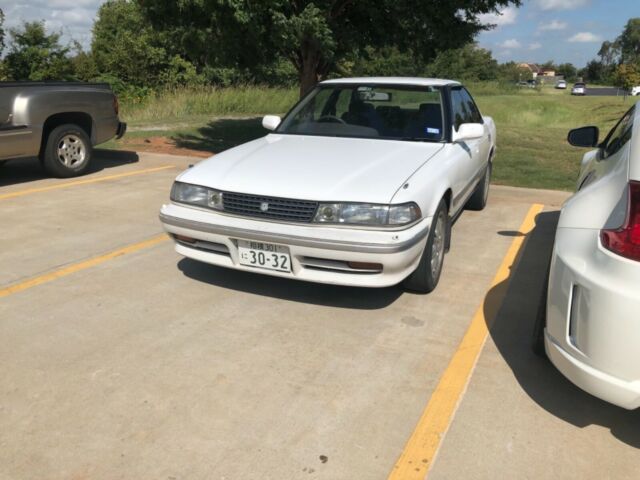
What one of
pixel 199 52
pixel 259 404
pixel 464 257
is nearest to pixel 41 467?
pixel 259 404

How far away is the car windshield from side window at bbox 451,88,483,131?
218mm

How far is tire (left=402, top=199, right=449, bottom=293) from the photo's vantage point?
396 centimetres

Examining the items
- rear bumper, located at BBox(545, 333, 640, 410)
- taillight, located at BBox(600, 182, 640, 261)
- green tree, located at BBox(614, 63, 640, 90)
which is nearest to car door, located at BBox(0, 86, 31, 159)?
rear bumper, located at BBox(545, 333, 640, 410)

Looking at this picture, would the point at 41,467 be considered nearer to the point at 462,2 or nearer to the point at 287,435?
the point at 287,435

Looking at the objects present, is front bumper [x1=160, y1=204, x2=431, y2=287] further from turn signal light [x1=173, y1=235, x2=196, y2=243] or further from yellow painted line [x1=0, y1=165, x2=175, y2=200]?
yellow painted line [x1=0, y1=165, x2=175, y2=200]

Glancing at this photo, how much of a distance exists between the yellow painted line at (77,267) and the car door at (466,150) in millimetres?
2785

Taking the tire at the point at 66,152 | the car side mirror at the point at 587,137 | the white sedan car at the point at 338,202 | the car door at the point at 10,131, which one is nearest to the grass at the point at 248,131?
the tire at the point at 66,152

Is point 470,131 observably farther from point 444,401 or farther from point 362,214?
point 444,401

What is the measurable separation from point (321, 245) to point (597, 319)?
165 cm

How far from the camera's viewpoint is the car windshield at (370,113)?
16.0 feet

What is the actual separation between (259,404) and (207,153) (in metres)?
8.78

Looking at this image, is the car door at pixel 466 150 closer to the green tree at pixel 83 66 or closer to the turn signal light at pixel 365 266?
the turn signal light at pixel 365 266

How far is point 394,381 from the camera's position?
304 cm

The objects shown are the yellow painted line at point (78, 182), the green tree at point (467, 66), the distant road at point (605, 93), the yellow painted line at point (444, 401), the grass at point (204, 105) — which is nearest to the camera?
the yellow painted line at point (444, 401)
